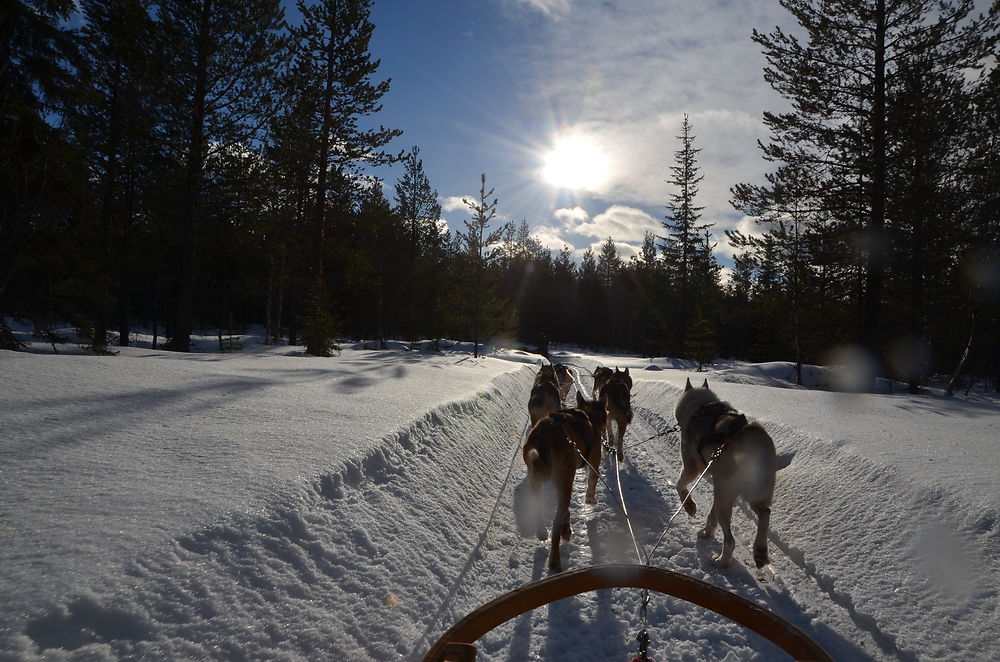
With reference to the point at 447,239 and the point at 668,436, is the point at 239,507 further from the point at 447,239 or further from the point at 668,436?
the point at 447,239

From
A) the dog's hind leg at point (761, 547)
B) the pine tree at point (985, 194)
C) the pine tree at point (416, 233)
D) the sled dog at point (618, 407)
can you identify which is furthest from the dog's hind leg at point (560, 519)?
the pine tree at point (416, 233)

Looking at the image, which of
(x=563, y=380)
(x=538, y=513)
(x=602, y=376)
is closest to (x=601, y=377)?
(x=602, y=376)

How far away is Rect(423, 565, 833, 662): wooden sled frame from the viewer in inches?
51.3

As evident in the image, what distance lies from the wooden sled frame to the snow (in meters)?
1.28

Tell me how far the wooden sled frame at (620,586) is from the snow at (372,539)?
1.28 m

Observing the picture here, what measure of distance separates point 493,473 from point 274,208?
49.9ft

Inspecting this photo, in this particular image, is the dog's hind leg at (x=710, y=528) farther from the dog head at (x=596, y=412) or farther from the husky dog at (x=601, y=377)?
the husky dog at (x=601, y=377)

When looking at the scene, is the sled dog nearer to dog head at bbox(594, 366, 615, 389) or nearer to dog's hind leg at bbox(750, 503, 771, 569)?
dog head at bbox(594, 366, 615, 389)

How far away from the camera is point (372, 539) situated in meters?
3.21

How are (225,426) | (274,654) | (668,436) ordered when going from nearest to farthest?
1. (274,654)
2. (225,426)
3. (668,436)

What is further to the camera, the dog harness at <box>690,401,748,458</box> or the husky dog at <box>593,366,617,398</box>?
the husky dog at <box>593,366,617,398</box>

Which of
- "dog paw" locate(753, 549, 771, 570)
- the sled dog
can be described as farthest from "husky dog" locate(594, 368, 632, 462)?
"dog paw" locate(753, 549, 771, 570)

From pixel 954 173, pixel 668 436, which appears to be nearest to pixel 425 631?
pixel 668 436

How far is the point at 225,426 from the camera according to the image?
13.7ft
